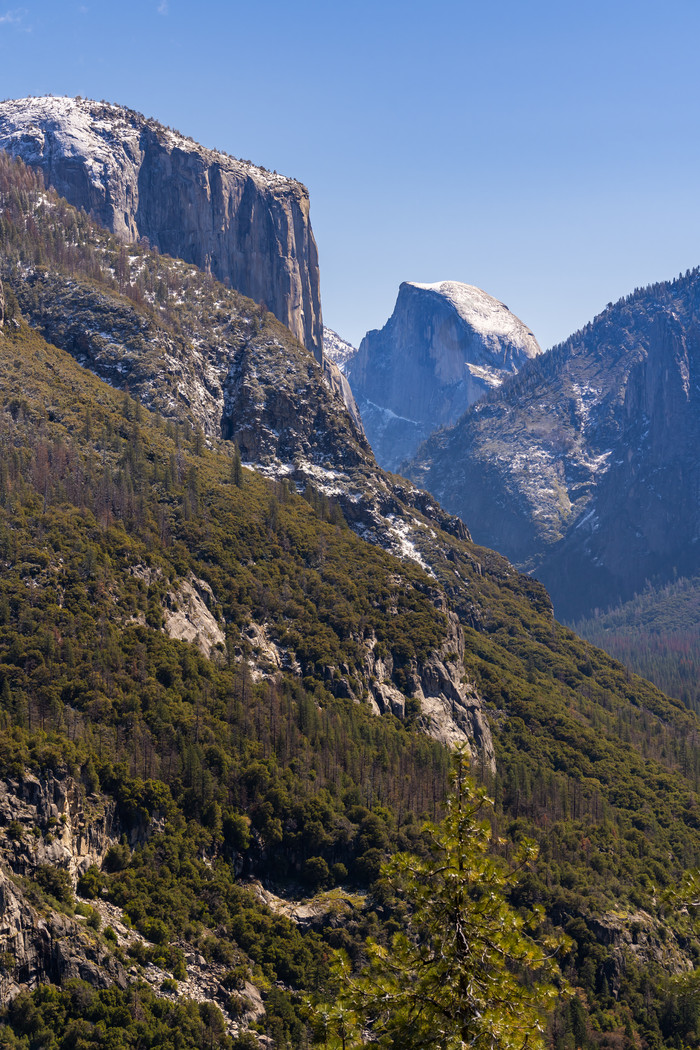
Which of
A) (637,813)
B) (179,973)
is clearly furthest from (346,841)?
(637,813)

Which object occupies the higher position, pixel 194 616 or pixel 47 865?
pixel 194 616

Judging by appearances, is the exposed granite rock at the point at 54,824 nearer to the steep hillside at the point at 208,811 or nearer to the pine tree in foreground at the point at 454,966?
the steep hillside at the point at 208,811

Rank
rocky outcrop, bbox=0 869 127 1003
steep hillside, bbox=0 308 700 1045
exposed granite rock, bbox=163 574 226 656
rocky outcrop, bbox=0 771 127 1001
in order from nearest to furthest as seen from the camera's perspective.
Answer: rocky outcrop, bbox=0 869 127 1003 → rocky outcrop, bbox=0 771 127 1001 → steep hillside, bbox=0 308 700 1045 → exposed granite rock, bbox=163 574 226 656

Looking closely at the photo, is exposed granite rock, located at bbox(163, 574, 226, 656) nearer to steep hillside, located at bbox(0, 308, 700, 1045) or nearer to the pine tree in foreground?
steep hillside, located at bbox(0, 308, 700, 1045)

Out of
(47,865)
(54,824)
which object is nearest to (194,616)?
(54,824)

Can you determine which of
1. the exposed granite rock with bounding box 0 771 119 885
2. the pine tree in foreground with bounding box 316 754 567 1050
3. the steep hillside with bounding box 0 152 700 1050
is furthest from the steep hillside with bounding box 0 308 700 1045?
the pine tree in foreground with bounding box 316 754 567 1050

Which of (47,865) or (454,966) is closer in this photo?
(454,966)

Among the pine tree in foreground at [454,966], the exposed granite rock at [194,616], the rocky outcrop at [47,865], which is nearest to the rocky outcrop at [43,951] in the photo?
the rocky outcrop at [47,865]

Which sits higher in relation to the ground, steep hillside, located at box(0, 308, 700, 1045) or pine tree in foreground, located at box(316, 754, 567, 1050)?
pine tree in foreground, located at box(316, 754, 567, 1050)

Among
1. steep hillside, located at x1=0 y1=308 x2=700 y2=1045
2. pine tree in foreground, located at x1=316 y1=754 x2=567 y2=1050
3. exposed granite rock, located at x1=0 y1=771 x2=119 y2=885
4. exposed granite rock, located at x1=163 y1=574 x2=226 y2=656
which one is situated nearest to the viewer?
pine tree in foreground, located at x1=316 y1=754 x2=567 y2=1050

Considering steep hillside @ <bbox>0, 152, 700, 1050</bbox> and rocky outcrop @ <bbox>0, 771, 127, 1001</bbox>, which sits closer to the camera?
rocky outcrop @ <bbox>0, 771, 127, 1001</bbox>

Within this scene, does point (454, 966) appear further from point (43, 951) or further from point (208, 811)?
point (208, 811)

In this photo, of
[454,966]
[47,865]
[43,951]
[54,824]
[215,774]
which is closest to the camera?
[454,966]
